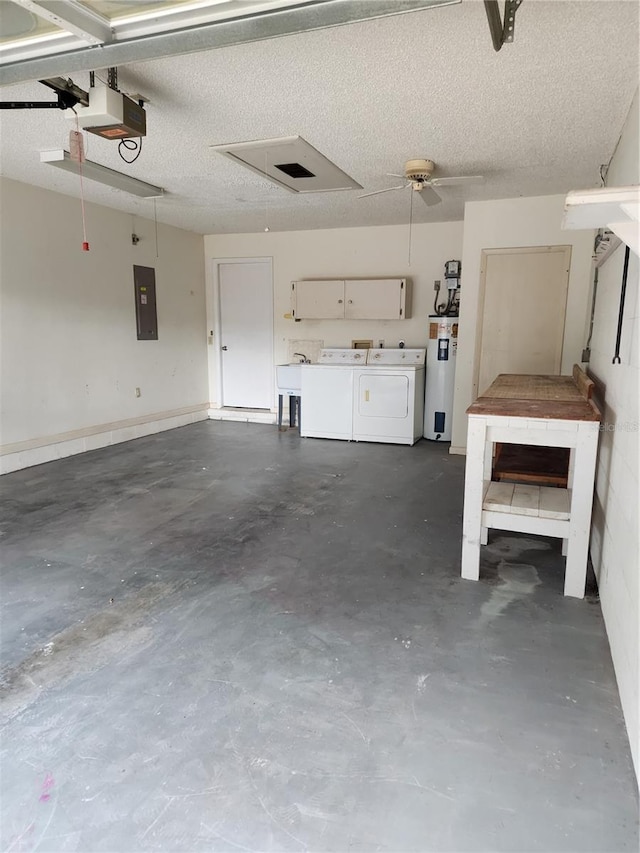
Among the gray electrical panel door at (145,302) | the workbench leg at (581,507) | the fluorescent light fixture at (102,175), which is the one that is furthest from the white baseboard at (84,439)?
the workbench leg at (581,507)

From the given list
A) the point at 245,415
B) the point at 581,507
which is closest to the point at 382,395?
the point at 245,415

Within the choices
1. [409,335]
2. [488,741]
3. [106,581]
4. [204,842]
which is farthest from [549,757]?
[409,335]

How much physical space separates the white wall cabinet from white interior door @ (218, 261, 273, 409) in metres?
0.62

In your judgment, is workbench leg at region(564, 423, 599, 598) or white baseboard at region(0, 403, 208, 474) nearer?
workbench leg at region(564, 423, 599, 598)

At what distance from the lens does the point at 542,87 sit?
262 centimetres

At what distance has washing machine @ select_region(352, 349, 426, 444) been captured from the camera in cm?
576

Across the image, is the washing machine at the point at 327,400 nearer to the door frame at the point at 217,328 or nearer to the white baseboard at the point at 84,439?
the door frame at the point at 217,328

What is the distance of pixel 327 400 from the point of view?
240 inches

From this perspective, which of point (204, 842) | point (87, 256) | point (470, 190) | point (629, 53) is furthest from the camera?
point (87, 256)

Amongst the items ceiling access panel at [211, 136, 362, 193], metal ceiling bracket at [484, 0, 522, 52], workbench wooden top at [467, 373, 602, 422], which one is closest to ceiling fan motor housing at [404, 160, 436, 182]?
ceiling access panel at [211, 136, 362, 193]

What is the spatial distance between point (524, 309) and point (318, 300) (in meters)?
2.52

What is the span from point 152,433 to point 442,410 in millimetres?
3532

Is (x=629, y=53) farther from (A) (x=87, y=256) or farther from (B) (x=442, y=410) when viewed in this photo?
(A) (x=87, y=256)

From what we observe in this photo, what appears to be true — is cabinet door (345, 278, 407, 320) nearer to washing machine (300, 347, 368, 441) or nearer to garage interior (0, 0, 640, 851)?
washing machine (300, 347, 368, 441)
